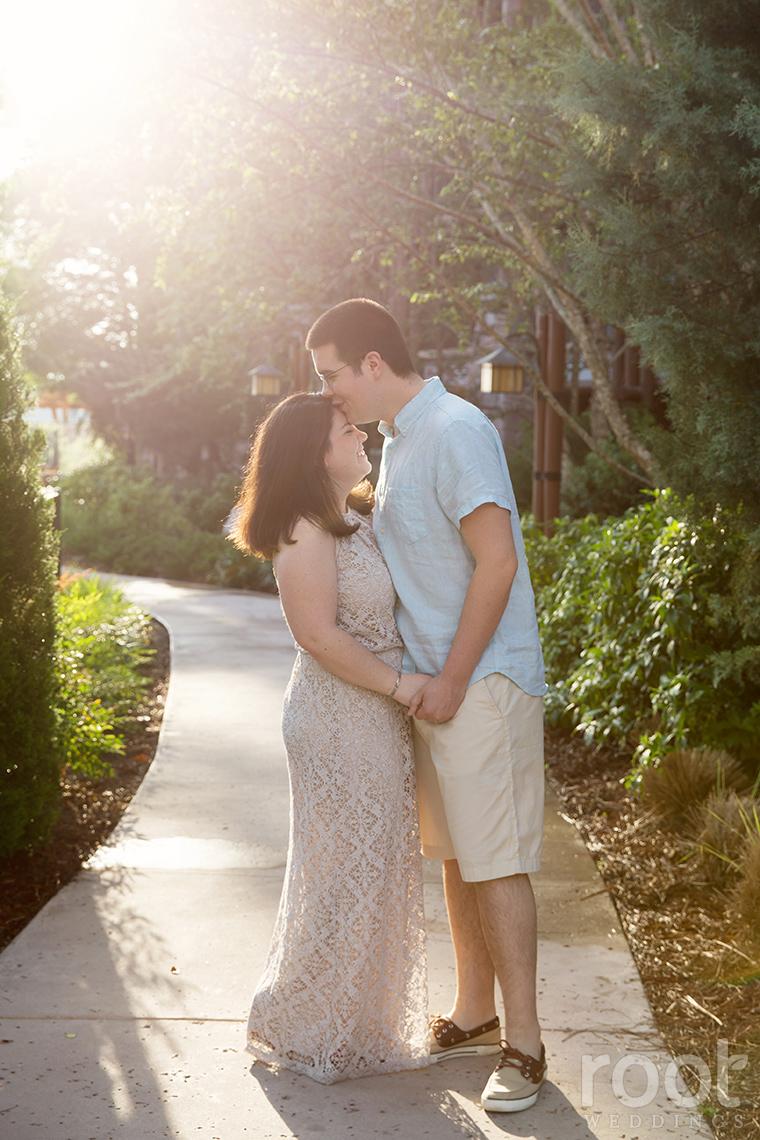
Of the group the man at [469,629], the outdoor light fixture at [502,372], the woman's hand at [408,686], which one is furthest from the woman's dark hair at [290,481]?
the outdoor light fixture at [502,372]

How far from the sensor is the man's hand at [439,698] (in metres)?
2.78

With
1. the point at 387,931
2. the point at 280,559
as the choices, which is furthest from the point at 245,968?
the point at 280,559

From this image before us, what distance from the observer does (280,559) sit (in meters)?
2.88

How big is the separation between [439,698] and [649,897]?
189 cm

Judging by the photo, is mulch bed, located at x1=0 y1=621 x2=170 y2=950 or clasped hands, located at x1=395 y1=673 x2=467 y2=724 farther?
mulch bed, located at x1=0 y1=621 x2=170 y2=950

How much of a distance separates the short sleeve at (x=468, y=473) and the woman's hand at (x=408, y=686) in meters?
0.41

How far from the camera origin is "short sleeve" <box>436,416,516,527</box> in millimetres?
2775

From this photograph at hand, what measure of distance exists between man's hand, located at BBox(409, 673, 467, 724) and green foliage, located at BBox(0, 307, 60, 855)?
6.14 feet

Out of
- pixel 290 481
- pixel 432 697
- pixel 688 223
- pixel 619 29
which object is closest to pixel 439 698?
pixel 432 697

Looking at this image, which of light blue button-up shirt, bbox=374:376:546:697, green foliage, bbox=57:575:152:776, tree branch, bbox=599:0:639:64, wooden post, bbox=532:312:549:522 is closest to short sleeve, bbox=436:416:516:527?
light blue button-up shirt, bbox=374:376:546:697

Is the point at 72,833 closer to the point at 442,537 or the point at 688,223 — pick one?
the point at 442,537

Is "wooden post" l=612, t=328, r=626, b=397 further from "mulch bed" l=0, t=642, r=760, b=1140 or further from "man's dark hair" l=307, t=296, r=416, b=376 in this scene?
"man's dark hair" l=307, t=296, r=416, b=376

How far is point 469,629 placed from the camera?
2.77 meters

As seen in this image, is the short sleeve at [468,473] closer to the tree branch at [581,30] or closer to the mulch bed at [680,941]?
the mulch bed at [680,941]
